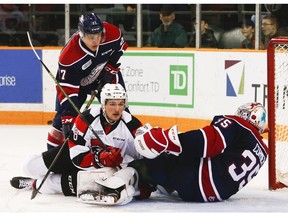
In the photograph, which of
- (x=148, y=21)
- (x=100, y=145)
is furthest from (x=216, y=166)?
(x=148, y=21)

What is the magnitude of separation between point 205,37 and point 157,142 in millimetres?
3985

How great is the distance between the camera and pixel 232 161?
4.58m

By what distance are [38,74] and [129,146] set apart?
4.06 m

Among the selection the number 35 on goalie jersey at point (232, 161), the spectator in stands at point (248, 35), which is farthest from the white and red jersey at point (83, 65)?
the spectator in stands at point (248, 35)

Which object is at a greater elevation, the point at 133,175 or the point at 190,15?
the point at 190,15

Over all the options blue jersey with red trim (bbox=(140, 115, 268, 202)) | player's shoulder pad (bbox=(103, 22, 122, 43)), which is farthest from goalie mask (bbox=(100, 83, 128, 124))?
player's shoulder pad (bbox=(103, 22, 122, 43))

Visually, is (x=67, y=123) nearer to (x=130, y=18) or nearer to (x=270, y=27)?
(x=270, y=27)

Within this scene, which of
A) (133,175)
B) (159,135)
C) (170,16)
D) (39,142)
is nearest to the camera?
(159,135)

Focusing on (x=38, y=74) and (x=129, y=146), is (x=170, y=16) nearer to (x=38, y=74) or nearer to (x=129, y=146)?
(x=38, y=74)

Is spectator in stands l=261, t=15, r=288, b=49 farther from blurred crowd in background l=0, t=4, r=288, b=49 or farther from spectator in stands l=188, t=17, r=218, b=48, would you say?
spectator in stands l=188, t=17, r=218, b=48

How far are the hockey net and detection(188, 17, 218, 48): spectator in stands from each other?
2599 mm

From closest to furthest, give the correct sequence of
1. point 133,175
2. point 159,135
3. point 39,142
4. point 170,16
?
point 159,135 → point 133,175 → point 39,142 → point 170,16

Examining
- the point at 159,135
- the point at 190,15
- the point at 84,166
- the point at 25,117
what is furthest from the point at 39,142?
the point at 159,135

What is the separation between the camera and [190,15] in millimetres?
8539
